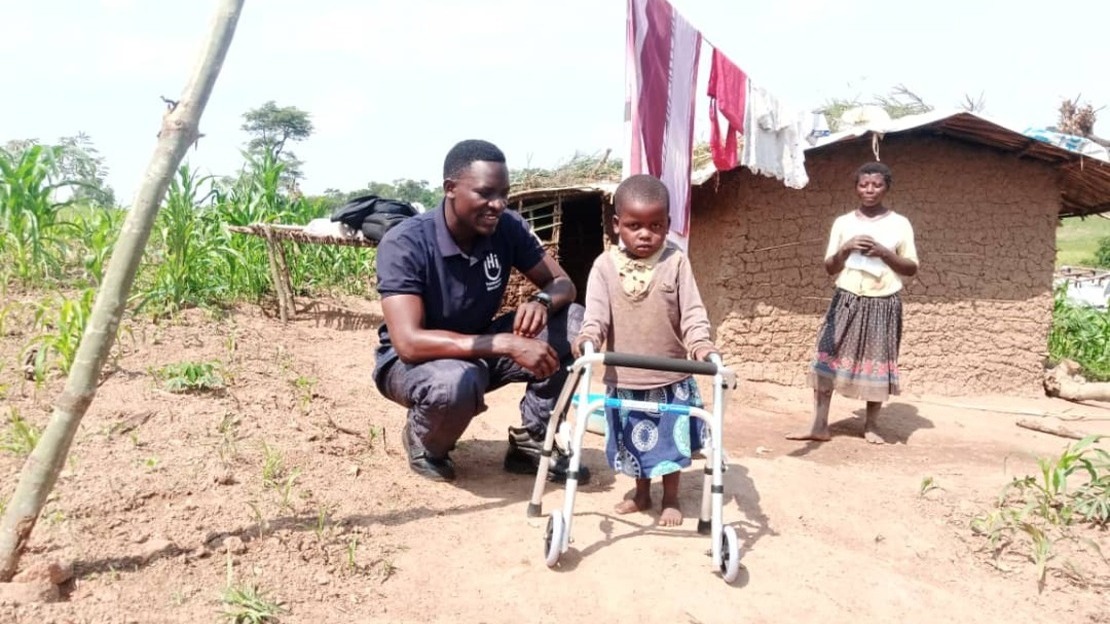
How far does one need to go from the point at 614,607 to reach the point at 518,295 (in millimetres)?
5895

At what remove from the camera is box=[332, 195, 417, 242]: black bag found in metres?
6.18

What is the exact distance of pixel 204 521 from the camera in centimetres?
265

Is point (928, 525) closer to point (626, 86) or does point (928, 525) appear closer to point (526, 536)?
point (526, 536)

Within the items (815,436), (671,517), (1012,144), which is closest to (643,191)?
(671,517)

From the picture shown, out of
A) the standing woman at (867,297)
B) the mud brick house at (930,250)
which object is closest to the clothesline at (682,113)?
the mud brick house at (930,250)

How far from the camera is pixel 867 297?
189 inches

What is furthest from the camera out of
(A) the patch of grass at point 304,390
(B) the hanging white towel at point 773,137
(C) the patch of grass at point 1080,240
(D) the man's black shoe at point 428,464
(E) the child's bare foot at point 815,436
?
(C) the patch of grass at point 1080,240

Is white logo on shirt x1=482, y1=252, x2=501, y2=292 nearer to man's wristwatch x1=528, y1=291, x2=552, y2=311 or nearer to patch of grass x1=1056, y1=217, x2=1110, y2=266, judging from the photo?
man's wristwatch x1=528, y1=291, x2=552, y2=311

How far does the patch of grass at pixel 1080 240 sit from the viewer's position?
83.9 ft

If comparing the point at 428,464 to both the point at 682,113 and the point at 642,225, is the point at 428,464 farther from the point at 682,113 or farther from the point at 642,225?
the point at 682,113

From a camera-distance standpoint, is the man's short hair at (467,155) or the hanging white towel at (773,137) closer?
the man's short hair at (467,155)

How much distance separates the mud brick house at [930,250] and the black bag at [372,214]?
2089mm

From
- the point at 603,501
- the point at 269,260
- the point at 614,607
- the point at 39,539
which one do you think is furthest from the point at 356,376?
the point at 614,607

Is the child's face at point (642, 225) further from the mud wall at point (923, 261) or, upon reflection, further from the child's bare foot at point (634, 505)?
the mud wall at point (923, 261)
